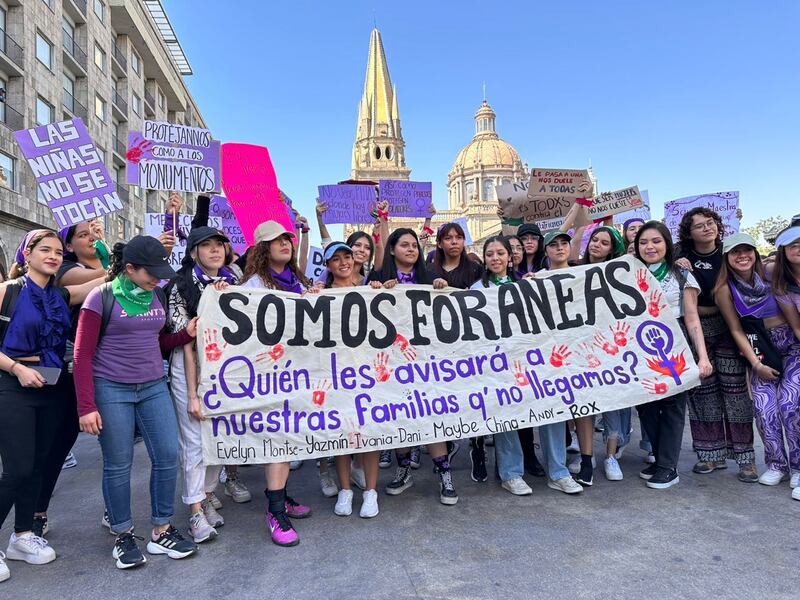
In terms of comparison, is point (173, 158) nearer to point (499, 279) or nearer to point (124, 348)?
point (124, 348)

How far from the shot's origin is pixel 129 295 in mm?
3379

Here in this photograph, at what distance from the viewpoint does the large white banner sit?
13.0ft

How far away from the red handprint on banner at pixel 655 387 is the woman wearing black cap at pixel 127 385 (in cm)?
360

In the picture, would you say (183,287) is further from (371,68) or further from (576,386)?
(371,68)

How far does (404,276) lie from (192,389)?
77.0 inches

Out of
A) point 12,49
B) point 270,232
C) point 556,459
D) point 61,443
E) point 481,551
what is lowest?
point 481,551

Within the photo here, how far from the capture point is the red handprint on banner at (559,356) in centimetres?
444

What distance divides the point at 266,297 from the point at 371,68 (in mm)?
99987

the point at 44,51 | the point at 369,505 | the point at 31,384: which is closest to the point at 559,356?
the point at 369,505

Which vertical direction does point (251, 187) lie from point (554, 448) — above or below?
above

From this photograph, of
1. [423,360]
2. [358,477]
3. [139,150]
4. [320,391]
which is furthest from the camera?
[139,150]

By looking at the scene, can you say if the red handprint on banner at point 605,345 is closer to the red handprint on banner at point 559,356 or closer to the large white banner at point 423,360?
the large white banner at point 423,360

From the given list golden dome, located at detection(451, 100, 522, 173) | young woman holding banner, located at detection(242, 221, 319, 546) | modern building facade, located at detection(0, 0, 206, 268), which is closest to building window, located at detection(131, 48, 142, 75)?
modern building facade, located at detection(0, 0, 206, 268)

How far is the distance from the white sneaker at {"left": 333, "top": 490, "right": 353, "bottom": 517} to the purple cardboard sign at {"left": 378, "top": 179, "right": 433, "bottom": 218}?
529 centimetres
